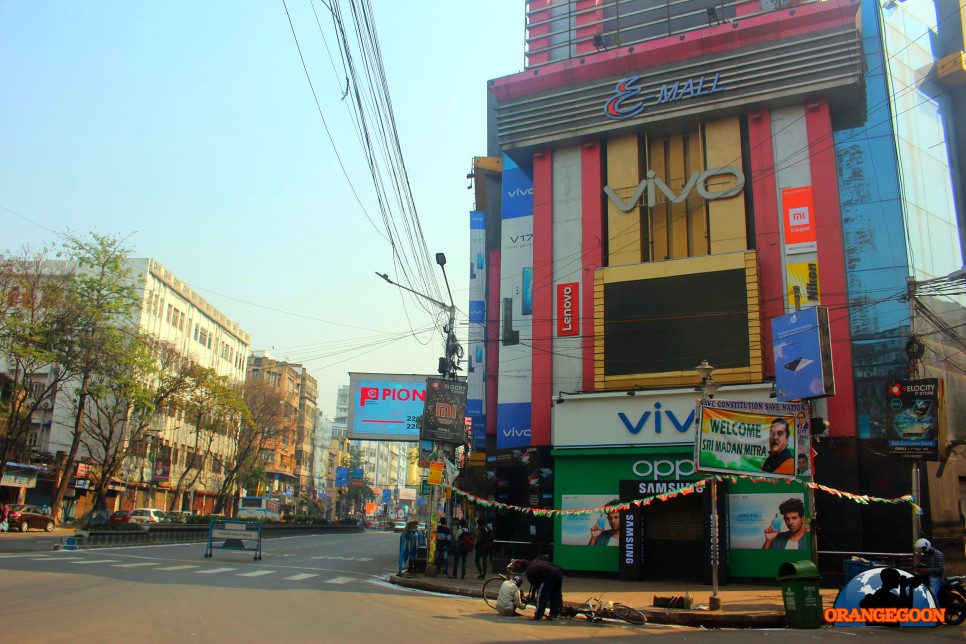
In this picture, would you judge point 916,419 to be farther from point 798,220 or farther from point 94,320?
point 94,320

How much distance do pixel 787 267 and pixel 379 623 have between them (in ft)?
62.3

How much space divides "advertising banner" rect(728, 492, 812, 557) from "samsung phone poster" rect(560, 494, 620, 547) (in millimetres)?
3648

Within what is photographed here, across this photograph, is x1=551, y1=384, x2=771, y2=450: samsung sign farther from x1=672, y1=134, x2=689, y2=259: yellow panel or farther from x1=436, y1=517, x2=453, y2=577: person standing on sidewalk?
x1=672, y1=134, x2=689, y2=259: yellow panel

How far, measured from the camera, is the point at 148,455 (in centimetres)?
6544

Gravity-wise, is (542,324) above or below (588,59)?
below

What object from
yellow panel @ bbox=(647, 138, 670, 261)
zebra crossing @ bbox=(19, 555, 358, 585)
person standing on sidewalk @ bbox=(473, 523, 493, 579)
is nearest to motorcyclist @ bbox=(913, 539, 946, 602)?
person standing on sidewalk @ bbox=(473, 523, 493, 579)

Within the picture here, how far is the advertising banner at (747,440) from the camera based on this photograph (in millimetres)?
15805

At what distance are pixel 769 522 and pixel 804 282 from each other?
7.94 m

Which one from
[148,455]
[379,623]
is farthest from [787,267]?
[148,455]

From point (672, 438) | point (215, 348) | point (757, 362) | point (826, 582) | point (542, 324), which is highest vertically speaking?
point (215, 348)

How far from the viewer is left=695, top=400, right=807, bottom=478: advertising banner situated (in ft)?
51.9

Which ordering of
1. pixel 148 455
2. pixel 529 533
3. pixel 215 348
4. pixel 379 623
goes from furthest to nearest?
pixel 215 348
pixel 148 455
pixel 529 533
pixel 379 623

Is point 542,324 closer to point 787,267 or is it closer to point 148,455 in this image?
point 787,267

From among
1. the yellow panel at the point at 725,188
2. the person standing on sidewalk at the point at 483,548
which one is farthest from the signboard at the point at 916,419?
the person standing on sidewalk at the point at 483,548
